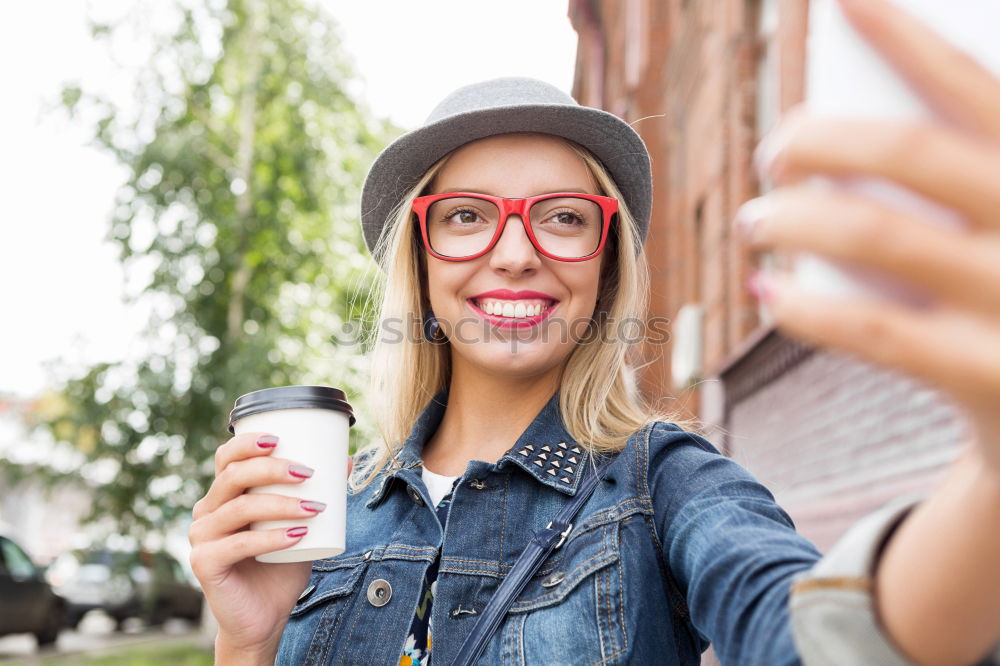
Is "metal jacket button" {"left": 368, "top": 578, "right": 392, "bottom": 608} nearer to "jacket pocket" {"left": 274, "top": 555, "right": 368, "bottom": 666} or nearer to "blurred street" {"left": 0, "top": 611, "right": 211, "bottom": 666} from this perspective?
"jacket pocket" {"left": 274, "top": 555, "right": 368, "bottom": 666}

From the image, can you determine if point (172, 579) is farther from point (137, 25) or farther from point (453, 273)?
point (453, 273)

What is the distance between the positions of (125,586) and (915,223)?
12.8 m

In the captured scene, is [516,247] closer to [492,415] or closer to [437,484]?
[492,415]

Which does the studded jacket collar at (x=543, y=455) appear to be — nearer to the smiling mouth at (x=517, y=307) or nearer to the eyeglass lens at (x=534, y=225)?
the smiling mouth at (x=517, y=307)

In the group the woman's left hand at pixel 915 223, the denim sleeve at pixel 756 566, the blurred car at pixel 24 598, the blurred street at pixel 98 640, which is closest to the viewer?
the woman's left hand at pixel 915 223

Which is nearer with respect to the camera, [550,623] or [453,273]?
[550,623]

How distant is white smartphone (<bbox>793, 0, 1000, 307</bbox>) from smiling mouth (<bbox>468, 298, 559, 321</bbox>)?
121 cm

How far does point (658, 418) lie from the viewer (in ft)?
6.22

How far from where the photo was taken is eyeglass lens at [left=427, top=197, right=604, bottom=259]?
6.35 feet


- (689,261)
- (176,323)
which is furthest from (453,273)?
(176,323)

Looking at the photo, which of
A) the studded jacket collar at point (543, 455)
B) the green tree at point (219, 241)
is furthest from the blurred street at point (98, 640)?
the studded jacket collar at point (543, 455)

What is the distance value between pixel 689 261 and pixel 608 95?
8551 millimetres

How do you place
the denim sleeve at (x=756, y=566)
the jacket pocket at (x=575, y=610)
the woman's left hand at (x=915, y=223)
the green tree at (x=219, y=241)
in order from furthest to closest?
the green tree at (x=219, y=241) < the jacket pocket at (x=575, y=610) < the denim sleeve at (x=756, y=566) < the woman's left hand at (x=915, y=223)

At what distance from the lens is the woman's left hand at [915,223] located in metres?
0.63
